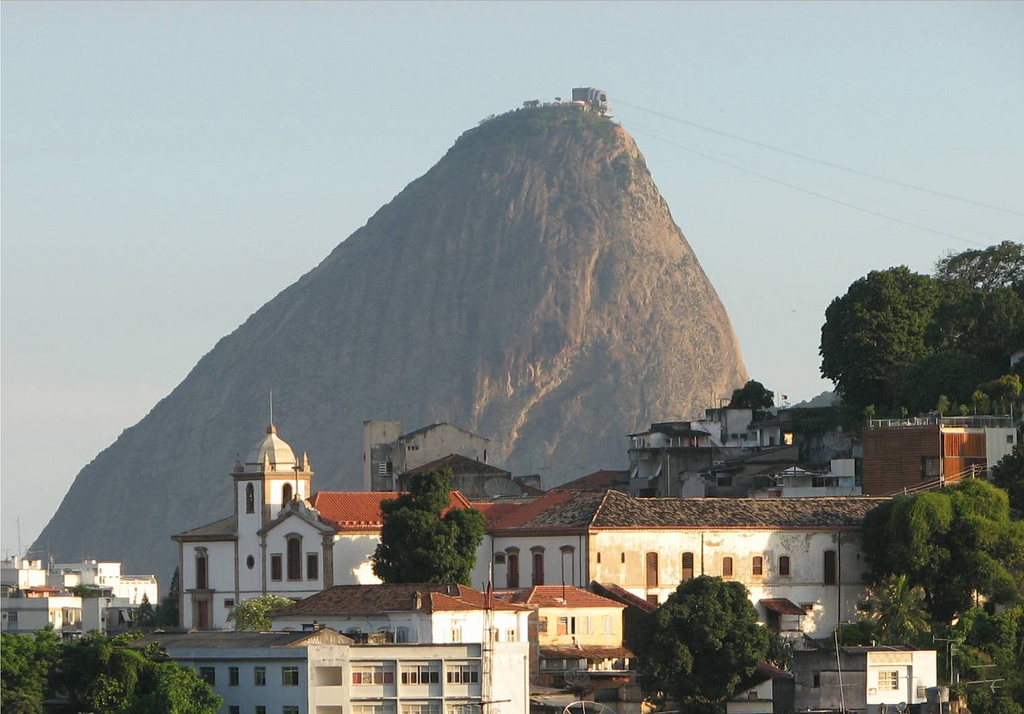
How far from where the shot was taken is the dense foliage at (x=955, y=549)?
79.6 meters

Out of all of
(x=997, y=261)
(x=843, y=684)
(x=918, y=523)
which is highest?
(x=997, y=261)

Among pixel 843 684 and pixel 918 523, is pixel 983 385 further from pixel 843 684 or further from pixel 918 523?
pixel 843 684

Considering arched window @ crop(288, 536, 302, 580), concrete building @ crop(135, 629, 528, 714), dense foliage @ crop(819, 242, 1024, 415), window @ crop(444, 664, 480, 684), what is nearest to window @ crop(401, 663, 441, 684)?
concrete building @ crop(135, 629, 528, 714)

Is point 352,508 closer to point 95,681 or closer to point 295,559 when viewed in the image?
point 295,559

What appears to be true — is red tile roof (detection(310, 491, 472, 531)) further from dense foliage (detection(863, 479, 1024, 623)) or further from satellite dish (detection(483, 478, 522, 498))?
satellite dish (detection(483, 478, 522, 498))

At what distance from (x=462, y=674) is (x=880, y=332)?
153 feet

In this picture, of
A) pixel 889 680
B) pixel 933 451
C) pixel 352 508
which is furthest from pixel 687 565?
pixel 352 508

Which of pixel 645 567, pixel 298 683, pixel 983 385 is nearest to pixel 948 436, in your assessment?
pixel 983 385

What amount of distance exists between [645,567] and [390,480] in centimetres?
5247

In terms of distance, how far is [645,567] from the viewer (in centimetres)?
8250

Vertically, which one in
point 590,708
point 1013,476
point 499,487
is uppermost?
point 499,487

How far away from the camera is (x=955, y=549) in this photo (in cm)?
8025

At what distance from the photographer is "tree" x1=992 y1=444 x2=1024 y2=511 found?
86.8m

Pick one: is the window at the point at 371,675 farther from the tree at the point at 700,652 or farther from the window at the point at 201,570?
the window at the point at 201,570
